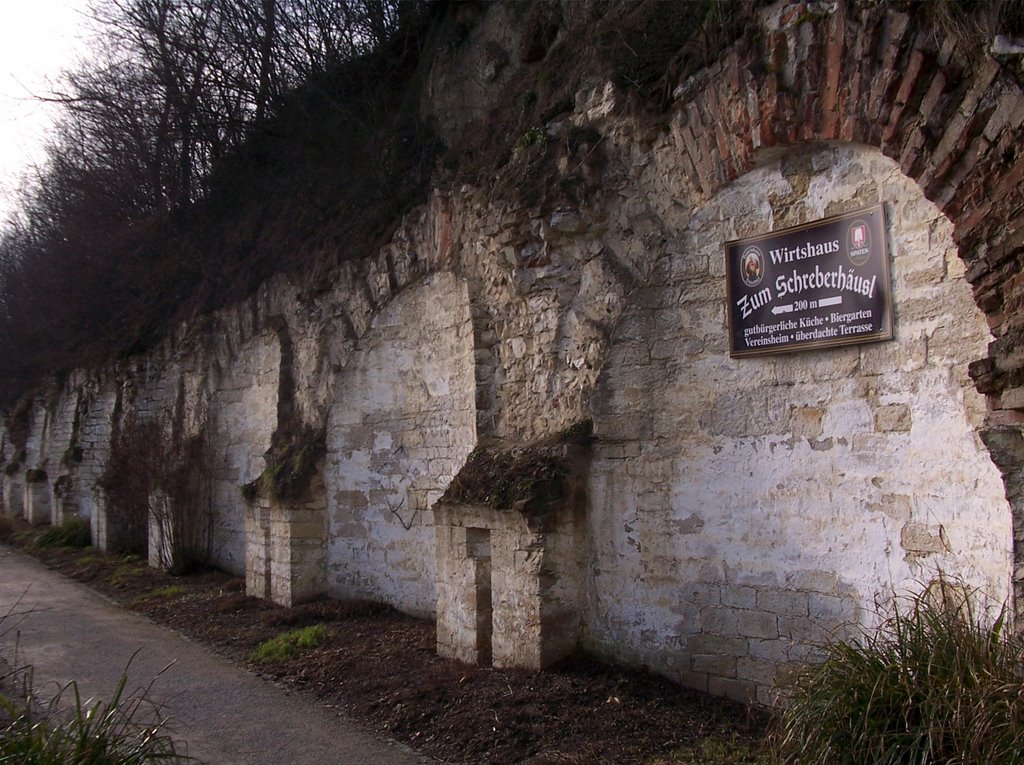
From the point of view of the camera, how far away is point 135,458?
49.1 feet

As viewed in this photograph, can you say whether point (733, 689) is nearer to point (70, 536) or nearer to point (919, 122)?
point (919, 122)

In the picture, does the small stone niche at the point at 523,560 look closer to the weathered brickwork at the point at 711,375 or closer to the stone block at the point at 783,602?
the weathered brickwork at the point at 711,375

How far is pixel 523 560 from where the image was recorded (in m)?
6.75

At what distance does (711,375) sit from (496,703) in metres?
2.66

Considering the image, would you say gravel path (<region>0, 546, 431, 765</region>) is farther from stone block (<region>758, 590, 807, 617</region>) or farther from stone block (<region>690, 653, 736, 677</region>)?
stone block (<region>758, 590, 807, 617</region>)

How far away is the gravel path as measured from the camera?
5.88 m

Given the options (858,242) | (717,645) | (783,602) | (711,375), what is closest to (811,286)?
(858,242)

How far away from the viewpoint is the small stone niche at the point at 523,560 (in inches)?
261

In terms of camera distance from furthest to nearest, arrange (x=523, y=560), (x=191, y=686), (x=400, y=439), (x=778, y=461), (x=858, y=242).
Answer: (x=400, y=439)
(x=191, y=686)
(x=523, y=560)
(x=778, y=461)
(x=858, y=242)

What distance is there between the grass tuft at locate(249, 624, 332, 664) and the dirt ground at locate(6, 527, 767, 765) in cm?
9

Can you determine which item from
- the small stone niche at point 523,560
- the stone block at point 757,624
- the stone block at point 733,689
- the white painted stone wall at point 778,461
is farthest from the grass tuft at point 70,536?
the stone block at point 757,624

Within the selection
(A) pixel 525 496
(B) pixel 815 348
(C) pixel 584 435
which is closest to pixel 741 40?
(B) pixel 815 348

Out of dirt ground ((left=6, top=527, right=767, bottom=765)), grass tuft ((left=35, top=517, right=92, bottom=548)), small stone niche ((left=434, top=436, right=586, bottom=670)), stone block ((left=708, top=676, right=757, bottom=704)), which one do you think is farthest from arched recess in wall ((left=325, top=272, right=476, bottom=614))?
grass tuft ((left=35, top=517, right=92, bottom=548))

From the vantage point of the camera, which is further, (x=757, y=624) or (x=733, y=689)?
(x=733, y=689)
